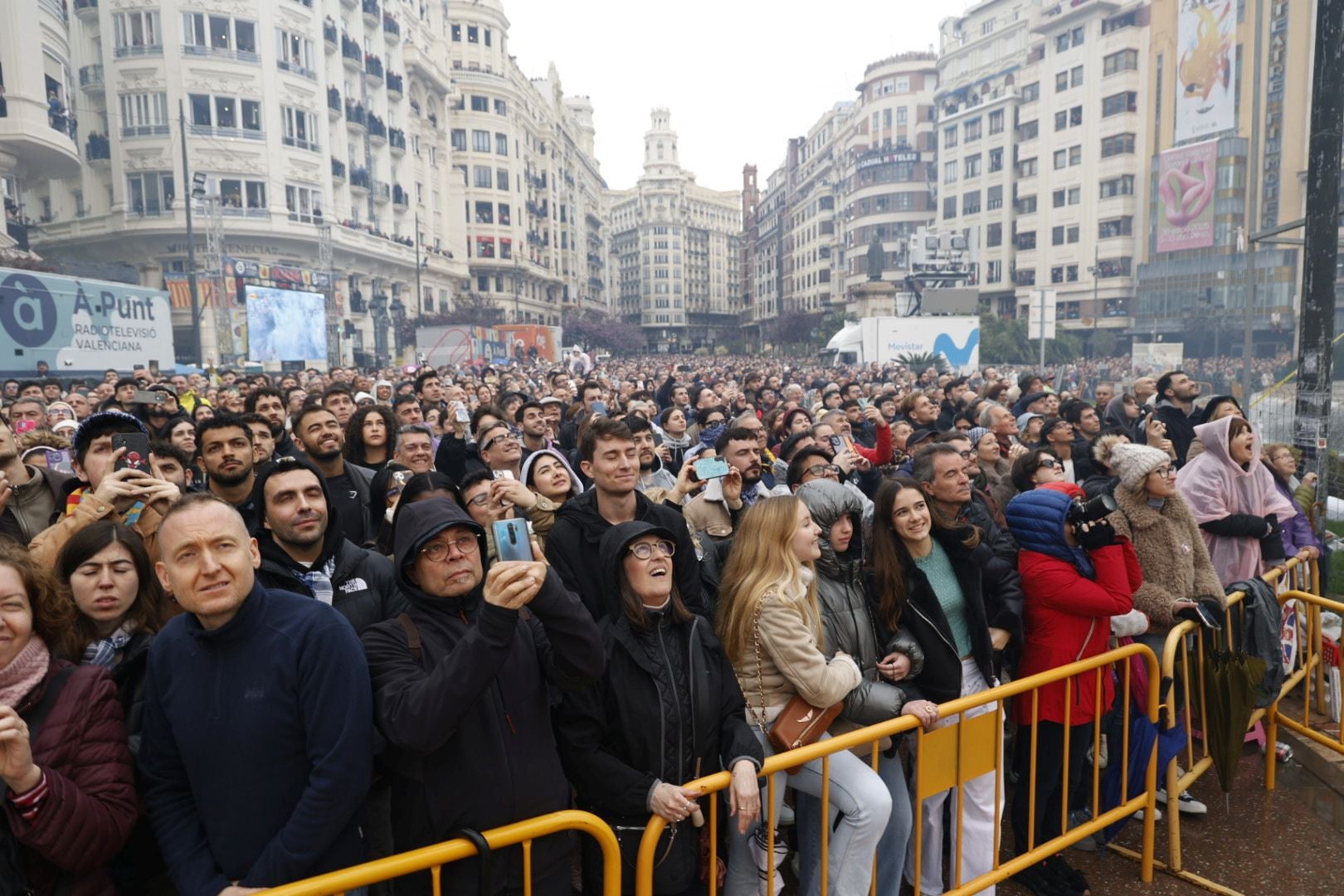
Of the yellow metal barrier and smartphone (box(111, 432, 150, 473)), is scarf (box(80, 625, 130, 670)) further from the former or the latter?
smartphone (box(111, 432, 150, 473))

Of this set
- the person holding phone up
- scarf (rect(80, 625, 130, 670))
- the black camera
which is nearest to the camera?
scarf (rect(80, 625, 130, 670))

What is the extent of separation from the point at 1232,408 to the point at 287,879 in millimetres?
7125

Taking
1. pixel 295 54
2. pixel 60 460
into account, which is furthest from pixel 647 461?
pixel 295 54

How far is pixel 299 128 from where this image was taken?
4372cm

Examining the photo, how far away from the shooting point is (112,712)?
2.46 m

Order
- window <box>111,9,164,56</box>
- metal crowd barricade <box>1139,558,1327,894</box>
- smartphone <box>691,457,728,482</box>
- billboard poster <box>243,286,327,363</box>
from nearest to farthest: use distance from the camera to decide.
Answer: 1. metal crowd barricade <box>1139,558,1327,894</box>
2. smartphone <box>691,457,728,482</box>
3. billboard poster <box>243,286,327,363</box>
4. window <box>111,9,164,56</box>

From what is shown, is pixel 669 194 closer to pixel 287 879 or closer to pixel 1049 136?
pixel 1049 136

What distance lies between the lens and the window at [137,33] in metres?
40.5

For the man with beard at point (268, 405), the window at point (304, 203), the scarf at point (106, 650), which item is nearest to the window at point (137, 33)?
the window at point (304, 203)

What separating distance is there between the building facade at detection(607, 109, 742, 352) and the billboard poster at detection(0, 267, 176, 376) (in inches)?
4511

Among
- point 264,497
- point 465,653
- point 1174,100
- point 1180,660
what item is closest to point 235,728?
point 465,653

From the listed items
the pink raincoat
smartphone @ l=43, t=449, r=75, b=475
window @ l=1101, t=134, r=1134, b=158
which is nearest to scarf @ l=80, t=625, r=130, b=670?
smartphone @ l=43, t=449, r=75, b=475

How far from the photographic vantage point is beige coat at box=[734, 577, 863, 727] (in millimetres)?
3238

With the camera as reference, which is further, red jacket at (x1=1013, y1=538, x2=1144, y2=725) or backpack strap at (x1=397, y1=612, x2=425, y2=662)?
red jacket at (x1=1013, y1=538, x2=1144, y2=725)
